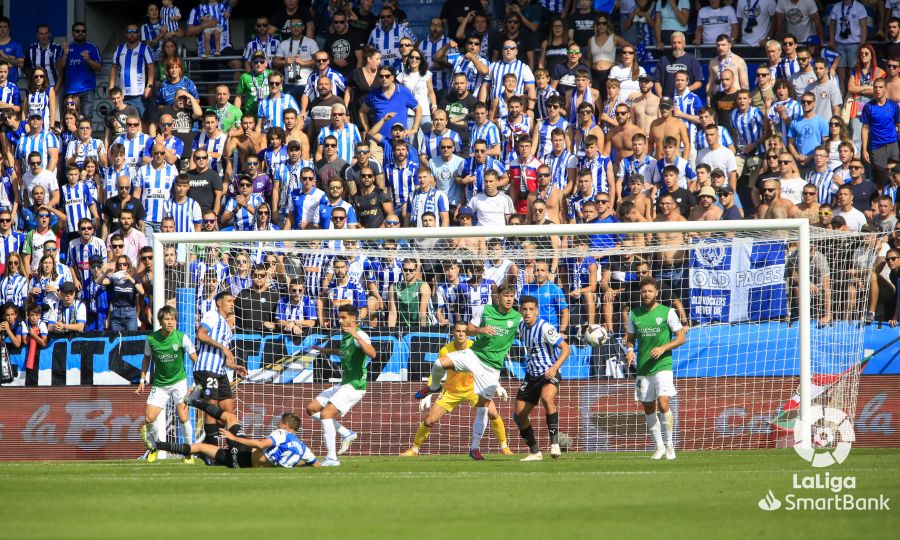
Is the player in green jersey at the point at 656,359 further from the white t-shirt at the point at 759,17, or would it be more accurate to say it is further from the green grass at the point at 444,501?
the white t-shirt at the point at 759,17

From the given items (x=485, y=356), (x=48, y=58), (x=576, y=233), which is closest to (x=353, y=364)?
(x=485, y=356)

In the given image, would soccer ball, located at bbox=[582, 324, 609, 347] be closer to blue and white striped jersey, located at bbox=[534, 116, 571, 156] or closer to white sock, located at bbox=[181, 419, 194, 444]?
blue and white striped jersey, located at bbox=[534, 116, 571, 156]

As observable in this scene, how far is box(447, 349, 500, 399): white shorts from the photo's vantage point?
14.7 m

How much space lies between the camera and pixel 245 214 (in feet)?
61.9

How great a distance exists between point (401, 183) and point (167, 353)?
517 centimetres

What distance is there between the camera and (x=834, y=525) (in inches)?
312

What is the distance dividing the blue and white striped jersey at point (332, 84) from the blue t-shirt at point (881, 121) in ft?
26.7

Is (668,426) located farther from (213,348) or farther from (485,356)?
(213,348)

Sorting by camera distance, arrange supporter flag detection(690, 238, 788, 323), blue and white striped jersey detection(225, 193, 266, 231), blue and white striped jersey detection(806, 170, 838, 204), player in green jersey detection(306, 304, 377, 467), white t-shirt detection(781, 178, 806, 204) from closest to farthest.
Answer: player in green jersey detection(306, 304, 377, 467)
supporter flag detection(690, 238, 788, 323)
white t-shirt detection(781, 178, 806, 204)
blue and white striped jersey detection(806, 170, 838, 204)
blue and white striped jersey detection(225, 193, 266, 231)

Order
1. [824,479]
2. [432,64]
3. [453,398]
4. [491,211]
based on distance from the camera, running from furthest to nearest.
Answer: [432,64] < [491,211] < [453,398] < [824,479]

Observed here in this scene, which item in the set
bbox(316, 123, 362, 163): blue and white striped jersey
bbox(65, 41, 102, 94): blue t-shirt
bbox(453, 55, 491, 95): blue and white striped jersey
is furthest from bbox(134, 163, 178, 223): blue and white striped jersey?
bbox(453, 55, 491, 95): blue and white striped jersey

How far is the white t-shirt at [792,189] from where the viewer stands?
677 inches

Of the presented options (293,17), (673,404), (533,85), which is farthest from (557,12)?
(673,404)

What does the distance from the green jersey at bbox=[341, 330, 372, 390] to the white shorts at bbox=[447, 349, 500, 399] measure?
43.1 inches
